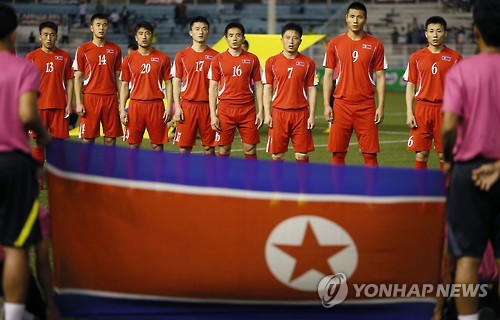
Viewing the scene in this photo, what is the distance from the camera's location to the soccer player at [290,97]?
1283 centimetres

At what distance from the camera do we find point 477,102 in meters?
5.92

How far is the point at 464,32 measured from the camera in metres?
44.8

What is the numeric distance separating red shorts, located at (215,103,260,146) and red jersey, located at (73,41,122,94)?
181 cm

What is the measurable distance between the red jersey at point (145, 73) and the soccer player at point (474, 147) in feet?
26.5

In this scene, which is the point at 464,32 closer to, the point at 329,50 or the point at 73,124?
the point at 73,124

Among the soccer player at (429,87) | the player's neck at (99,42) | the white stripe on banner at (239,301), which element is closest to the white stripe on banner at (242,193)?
the white stripe on banner at (239,301)

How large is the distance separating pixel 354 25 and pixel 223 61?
1794 millimetres

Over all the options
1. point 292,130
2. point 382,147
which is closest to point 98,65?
point 292,130

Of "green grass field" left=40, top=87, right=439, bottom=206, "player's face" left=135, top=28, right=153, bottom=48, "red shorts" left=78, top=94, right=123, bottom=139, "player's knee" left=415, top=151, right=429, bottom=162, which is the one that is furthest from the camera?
"green grass field" left=40, top=87, right=439, bottom=206

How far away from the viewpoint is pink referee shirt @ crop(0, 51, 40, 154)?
5910mm

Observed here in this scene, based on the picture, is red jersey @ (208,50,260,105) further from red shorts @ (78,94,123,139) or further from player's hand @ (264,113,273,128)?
red shorts @ (78,94,123,139)

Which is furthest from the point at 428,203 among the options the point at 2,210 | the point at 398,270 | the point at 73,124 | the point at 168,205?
the point at 73,124

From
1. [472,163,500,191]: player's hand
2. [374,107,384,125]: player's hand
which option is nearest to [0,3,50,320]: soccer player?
[472,163,500,191]: player's hand

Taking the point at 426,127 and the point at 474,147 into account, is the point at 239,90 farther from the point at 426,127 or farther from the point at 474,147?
Answer: the point at 474,147
